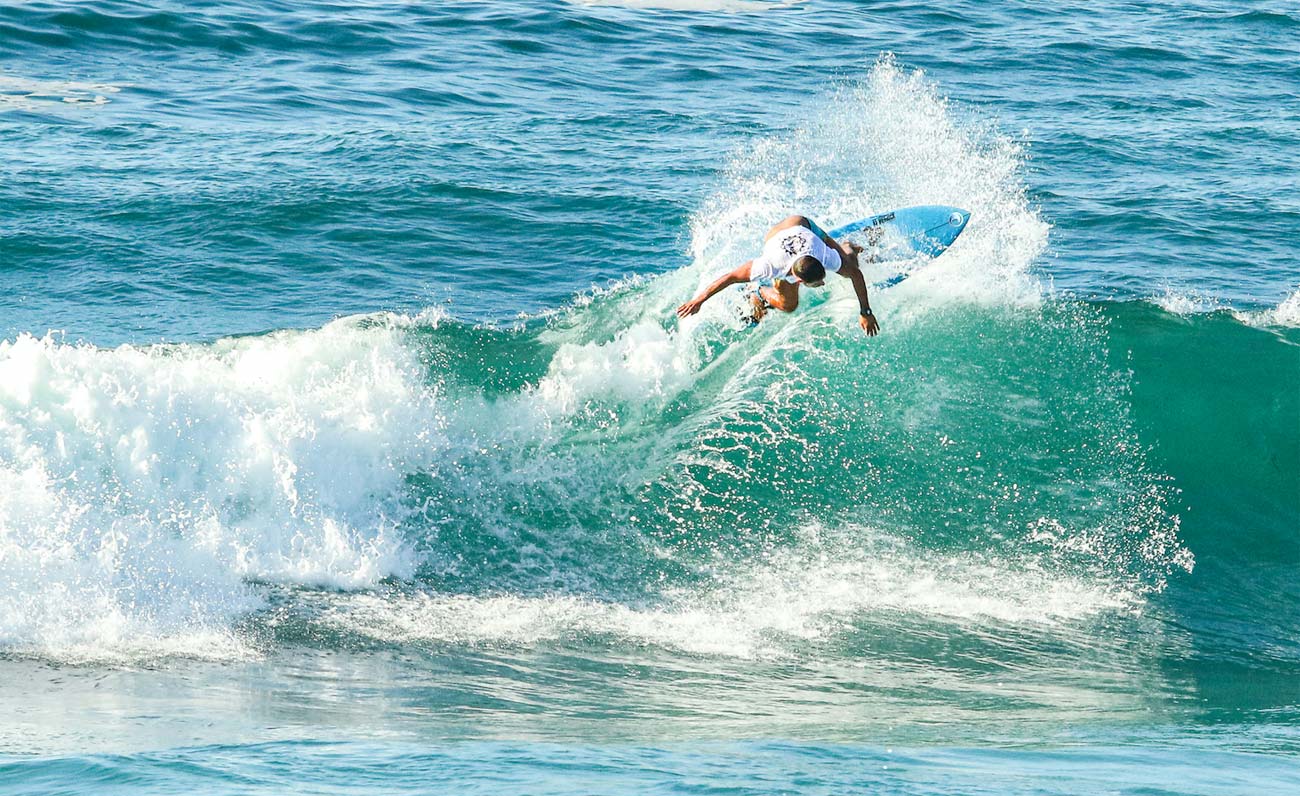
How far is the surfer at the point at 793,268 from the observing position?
10516 millimetres

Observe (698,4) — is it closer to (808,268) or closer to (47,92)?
(47,92)

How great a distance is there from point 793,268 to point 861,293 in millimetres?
634

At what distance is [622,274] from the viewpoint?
53.7 feet

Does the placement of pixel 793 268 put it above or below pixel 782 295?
above

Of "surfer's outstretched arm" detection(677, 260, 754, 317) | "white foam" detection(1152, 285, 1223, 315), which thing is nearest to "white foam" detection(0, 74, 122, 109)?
"surfer's outstretched arm" detection(677, 260, 754, 317)

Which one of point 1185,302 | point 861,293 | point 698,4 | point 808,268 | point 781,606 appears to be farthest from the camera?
point 698,4

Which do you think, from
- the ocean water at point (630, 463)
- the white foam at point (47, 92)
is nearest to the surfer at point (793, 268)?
the ocean water at point (630, 463)

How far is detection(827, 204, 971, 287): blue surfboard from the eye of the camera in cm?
1241

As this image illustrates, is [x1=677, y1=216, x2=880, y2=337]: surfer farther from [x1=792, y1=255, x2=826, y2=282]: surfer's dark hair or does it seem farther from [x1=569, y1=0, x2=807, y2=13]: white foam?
[x1=569, y1=0, x2=807, y2=13]: white foam

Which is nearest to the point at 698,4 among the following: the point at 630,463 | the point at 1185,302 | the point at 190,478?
the point at 1185,302

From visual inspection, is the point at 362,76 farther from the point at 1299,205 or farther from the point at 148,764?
the point at 148,764

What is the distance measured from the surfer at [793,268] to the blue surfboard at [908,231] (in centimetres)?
138

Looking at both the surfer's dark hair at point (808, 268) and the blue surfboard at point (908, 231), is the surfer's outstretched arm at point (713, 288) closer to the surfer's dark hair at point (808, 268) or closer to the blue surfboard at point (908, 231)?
the surfer's dark hair at point (808, 268)

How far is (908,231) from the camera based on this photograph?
12.5m
